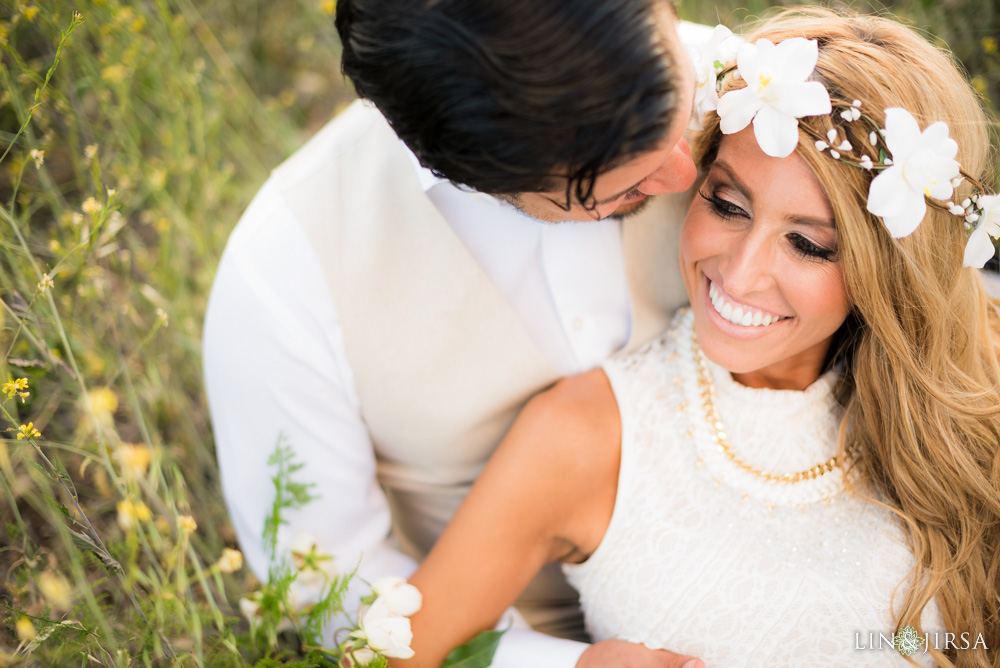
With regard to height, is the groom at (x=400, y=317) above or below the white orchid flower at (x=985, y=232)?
above

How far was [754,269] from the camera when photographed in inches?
66.3

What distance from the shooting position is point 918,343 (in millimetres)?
Answer: 1843

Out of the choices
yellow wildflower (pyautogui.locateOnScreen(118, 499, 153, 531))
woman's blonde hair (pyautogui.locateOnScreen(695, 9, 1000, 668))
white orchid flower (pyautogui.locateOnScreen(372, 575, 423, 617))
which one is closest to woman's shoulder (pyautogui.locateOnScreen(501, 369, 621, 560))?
white orchid flower (pyautogui.locateOnScreen(372, 575, 423, 617))

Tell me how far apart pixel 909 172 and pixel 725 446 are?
2.65 ft

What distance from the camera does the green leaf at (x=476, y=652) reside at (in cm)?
184

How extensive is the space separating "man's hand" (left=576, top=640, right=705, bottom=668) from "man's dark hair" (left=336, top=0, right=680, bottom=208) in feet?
3.78

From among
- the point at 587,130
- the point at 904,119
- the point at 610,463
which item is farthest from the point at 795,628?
the point at 587,130

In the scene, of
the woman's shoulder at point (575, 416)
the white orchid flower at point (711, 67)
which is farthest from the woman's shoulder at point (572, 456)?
the white orchid flower at point (711, 67)

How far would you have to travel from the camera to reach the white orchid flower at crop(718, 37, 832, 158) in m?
1.57

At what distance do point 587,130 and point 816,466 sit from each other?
1.17 metres

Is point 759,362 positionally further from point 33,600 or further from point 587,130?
point 33,600

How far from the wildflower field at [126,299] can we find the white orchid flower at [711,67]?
1.09 metres

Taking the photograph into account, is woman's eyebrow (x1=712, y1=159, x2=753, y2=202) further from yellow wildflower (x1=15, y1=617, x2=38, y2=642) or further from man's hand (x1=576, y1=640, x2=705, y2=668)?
yellow wildflower (x1=15, y1=617, x2=38, y2=642)

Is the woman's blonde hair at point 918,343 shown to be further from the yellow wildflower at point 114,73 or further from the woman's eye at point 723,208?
the yellow wildflower at point 114,73
